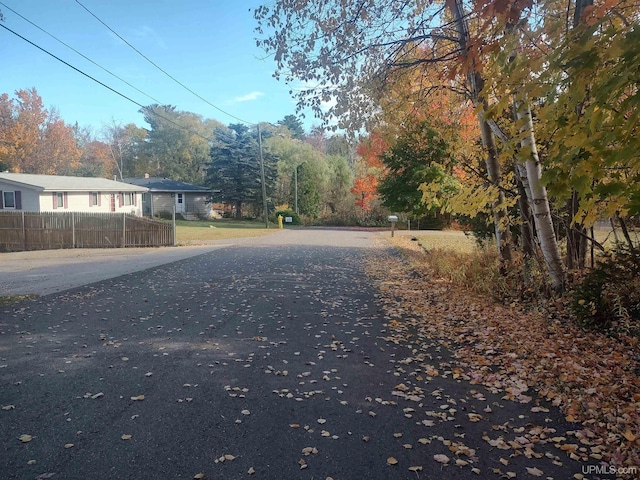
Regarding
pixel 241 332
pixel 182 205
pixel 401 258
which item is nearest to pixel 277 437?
pixel 241 332

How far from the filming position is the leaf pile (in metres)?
3.42

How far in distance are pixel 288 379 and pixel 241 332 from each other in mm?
1991

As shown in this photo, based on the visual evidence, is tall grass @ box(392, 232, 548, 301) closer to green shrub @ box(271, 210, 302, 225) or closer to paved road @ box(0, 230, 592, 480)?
paved road @ box(0, 230, 592, 480)

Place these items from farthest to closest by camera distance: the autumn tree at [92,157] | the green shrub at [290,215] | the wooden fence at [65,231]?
the autumn tree at [92,157]
the green shrub at [290,215]
the wooden fence at [65,231]

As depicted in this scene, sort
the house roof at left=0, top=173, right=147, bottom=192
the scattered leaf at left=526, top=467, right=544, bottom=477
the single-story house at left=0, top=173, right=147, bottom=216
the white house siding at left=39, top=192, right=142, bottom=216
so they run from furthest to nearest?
the white house siding at left=39, top=192, right=142, bottom=216 → the single-story house at left=0, top=173, right=147, bottom=216 → the house roof at left=0, top=173, right=147, bottom=192 → the scattered leaf at left=526, top=467, right=544, bottom=477

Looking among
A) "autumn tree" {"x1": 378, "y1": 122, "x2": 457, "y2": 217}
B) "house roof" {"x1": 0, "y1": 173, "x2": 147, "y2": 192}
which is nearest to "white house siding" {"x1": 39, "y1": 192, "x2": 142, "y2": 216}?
"house roof" {"x1": 0, "y1": 173, "x2": 147, "y2": 192}

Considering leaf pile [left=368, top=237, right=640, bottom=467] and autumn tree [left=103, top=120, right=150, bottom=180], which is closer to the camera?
leaf pile [left=368, top=237, right=640, bottom=467]

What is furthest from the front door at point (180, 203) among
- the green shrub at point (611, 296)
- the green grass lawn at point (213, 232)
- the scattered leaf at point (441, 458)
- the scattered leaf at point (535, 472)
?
the scattered leaf at point (535, 472)

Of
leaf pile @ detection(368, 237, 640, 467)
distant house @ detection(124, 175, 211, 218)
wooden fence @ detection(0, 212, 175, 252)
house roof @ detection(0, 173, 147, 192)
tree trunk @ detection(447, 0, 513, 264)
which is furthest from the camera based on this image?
distant house @ detection(124, 175, 211, 218)

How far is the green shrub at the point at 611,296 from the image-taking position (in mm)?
5488

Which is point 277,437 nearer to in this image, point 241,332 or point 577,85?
point 241,332

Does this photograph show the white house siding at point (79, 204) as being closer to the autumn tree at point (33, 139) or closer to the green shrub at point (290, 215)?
the green shrub at point (290, 215)

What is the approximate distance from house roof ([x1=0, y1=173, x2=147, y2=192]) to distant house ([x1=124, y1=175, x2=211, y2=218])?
27.1ft

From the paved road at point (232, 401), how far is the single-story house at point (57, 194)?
77.1 ft
